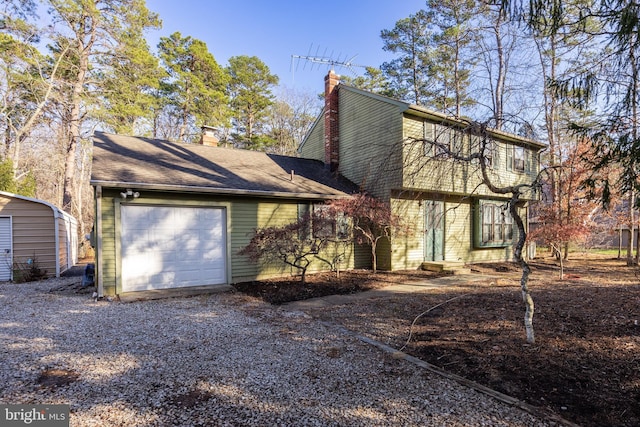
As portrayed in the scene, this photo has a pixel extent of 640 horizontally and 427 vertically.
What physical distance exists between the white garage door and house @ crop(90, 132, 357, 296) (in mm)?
20

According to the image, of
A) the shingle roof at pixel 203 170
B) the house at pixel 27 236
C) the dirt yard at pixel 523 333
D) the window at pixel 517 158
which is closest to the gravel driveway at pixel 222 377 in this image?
the dirt yard at pixel 523 333

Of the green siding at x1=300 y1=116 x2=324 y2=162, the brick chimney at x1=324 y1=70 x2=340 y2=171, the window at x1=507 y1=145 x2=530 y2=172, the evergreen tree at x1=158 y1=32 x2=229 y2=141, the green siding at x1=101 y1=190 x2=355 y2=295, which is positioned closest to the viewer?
the green siding at x1=101 y1=190 x2=355 y2=295

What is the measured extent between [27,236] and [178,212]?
5.84 m

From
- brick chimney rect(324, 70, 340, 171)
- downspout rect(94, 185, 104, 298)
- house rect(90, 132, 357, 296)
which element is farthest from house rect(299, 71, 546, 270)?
downspout rect(94, 185, 104, 298)

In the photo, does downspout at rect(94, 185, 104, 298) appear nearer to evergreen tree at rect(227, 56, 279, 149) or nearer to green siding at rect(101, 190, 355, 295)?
green siding at rect(101, 190, 355, 295)

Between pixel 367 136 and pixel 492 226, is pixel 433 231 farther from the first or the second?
pixel 367 136

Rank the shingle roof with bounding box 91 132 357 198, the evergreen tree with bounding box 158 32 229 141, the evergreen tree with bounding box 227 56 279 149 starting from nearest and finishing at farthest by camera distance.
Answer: the shingle roof with bounding box 91 132 357 198
the evergreen tree with bounding box 158 32 229 141
the evergreen tree with bounding box 227 56 279 149

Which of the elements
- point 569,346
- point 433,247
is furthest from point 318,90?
point 569,346

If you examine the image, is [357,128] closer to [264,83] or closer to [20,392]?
[20,392]

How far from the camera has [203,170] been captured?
934 cm

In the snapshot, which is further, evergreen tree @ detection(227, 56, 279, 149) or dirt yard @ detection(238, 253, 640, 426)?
evergreen tree @ detection(227, 56, 279, 149)

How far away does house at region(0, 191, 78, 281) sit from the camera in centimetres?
970

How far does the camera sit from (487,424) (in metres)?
2.49

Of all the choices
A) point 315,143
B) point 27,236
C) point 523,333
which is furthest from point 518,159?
point 27,236
